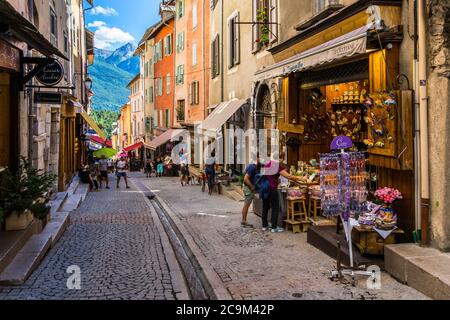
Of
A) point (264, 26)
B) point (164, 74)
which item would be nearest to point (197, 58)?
point (164, 74)

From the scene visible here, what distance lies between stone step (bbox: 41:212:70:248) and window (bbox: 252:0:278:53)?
25.2 feet

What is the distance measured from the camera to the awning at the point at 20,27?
6.70 meters

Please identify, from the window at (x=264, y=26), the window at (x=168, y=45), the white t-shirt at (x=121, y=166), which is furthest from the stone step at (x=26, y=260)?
the window at (x=168, y=45)

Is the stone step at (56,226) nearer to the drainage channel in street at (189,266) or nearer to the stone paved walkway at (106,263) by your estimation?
the stone paved walkway at (106,263)

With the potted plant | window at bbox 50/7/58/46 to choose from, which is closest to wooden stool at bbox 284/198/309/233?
the potted plant

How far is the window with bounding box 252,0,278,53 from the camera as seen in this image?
1462 centimetres

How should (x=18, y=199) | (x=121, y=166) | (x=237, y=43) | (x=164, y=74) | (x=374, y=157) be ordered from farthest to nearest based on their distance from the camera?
(x=164, y=74)
(x=121, y=166)
(x=237, y=43)
(x=18, y=199)
(x=374, y=157)

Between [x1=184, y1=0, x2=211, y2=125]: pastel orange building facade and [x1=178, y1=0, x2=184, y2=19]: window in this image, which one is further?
[x1=178, y1=0, x2=184, y2=19]: window

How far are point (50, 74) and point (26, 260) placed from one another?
535 cm

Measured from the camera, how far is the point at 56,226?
10.1 meters

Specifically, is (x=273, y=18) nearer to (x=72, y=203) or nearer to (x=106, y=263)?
(x=72, y=203)

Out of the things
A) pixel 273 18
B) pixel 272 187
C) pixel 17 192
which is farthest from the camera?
pixel 273 18

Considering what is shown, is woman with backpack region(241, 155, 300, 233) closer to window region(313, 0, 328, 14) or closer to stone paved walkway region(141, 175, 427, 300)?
stone paved walkway region(141, 175, 427, 300)
